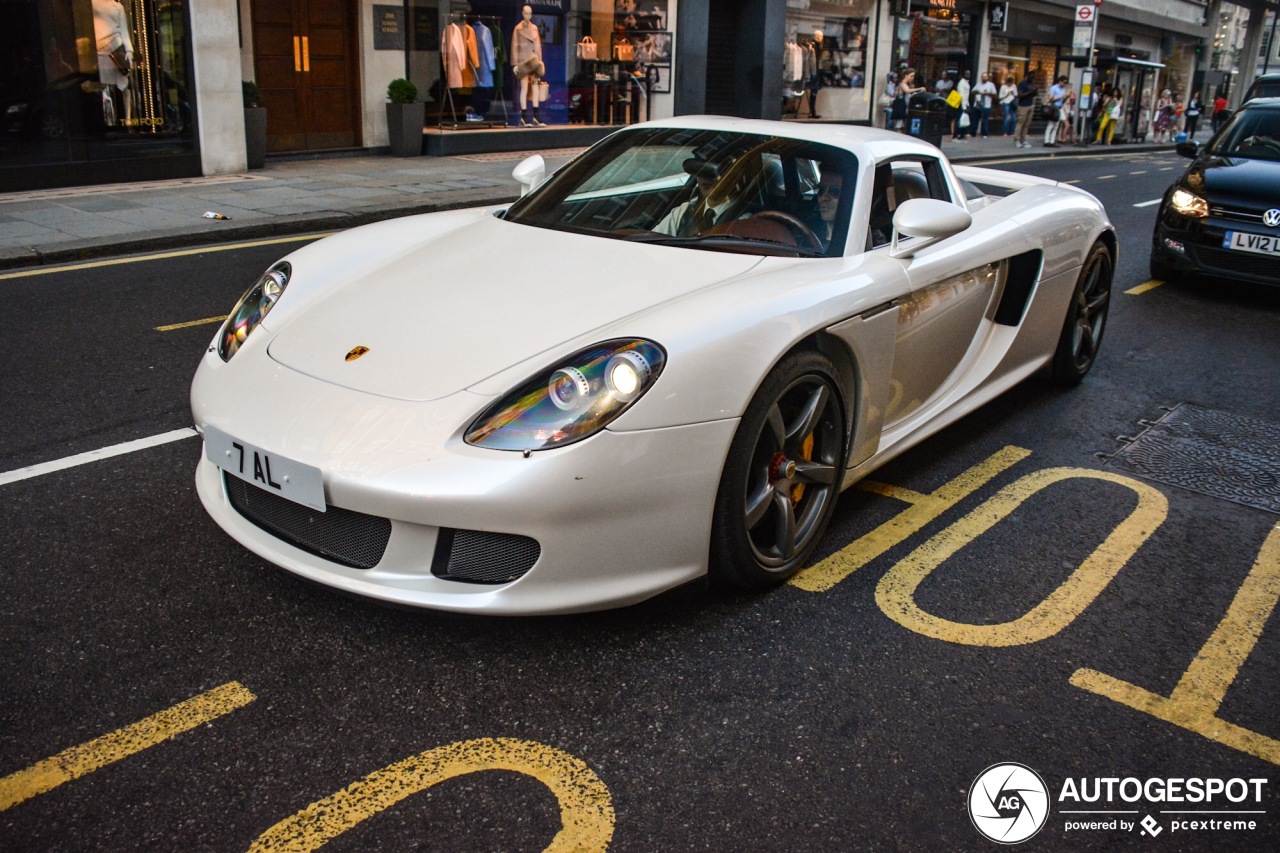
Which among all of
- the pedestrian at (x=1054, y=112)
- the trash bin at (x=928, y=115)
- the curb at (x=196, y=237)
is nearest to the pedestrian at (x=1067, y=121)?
the pedestrian at (x=1054, y=112)

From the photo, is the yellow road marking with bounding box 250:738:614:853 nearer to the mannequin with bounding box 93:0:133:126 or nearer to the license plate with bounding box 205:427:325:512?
the license plate with bounding box 205:427:325:512

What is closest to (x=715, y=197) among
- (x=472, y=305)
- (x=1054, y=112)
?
(x=472, y=305)

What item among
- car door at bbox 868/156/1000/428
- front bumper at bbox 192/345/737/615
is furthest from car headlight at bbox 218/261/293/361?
car door at bbox 868/156/1000/428

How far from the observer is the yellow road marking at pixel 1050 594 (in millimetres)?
3041

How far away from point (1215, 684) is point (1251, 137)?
277 inches

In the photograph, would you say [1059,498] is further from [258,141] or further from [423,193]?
[258,141]

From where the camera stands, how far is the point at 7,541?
3.34 metres

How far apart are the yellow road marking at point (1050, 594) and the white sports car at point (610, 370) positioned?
320 millimetres

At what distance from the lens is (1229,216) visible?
761 centimetres

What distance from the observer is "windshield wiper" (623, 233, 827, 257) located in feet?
11.4

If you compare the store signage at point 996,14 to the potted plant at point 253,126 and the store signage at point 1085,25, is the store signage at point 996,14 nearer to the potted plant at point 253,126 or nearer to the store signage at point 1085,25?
the store signage at point 1085,25

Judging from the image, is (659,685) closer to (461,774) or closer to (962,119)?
(461,774)

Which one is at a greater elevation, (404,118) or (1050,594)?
(404,118)

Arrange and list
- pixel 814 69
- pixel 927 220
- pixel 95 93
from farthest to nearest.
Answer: pixel 814 69 → pixel 95 93 → pixel 927 220
